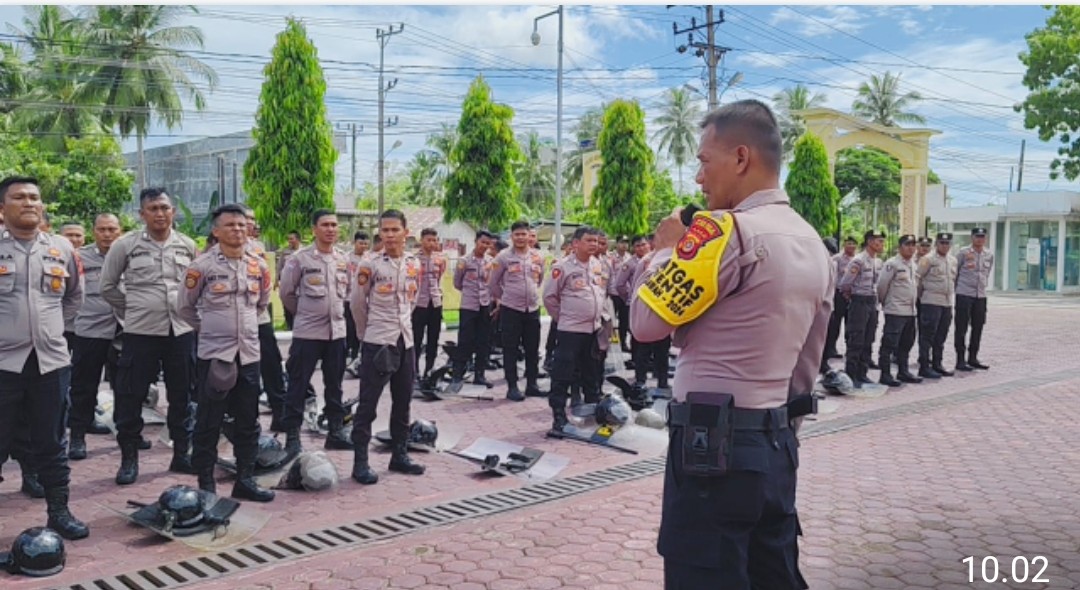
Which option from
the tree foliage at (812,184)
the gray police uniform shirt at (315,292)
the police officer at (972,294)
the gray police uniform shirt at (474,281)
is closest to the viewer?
the gray police uniform shirt at (315,292)

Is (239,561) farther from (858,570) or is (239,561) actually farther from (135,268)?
(858,570)

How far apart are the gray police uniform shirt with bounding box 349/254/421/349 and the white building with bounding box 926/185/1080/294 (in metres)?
32.4

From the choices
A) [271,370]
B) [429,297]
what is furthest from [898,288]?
[271,370]

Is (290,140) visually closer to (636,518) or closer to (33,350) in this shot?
(33,350)

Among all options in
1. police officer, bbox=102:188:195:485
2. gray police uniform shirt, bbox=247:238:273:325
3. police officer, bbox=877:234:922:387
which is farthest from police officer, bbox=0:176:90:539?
police officer, bbox=877:234:922:387

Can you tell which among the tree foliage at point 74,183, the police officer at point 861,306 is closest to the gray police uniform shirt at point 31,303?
the police officer at point 861,306

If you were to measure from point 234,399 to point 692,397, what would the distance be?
4017mm

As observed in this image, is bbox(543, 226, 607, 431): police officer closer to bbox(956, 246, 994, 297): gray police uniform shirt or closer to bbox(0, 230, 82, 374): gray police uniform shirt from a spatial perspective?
bbox(0, 230, 82, 374): gray police uniform shirt

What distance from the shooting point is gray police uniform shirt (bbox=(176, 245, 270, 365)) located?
18.2ft

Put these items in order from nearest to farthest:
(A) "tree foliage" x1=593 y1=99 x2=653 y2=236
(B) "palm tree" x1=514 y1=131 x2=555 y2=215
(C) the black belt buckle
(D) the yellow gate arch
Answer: (C) the black belt buckle, (A) "tree foliage" x1=593 y1=99 x2=653 y2=236, (D) the yellow gate arch, (B) "palm tree" x1=514 y1=131 x2=555 y2=215

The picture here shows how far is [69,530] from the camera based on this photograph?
16.0ft

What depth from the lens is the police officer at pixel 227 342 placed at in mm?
5465

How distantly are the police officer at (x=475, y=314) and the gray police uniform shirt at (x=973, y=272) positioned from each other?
6.60 metres

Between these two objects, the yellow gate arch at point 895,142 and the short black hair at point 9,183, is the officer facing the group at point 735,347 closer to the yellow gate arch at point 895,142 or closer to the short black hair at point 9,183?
the short black hair at point 9,183
